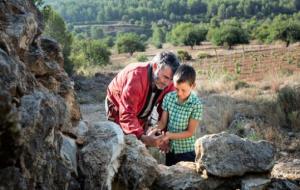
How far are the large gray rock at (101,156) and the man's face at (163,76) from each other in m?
0.68

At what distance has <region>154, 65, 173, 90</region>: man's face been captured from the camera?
402 cm

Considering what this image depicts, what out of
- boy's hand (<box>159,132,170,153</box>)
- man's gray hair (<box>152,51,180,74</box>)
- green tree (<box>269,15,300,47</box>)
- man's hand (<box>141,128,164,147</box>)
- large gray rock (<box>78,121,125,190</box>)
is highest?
man's gray hair (<box>152,51,180,74</box>)

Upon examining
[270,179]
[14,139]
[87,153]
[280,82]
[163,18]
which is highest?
[14,139]

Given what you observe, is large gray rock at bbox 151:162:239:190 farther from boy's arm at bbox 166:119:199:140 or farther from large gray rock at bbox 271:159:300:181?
large gray rock at bbox 271:159:300:181

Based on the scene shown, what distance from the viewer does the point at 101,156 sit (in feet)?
10.8

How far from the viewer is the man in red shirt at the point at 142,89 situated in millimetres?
3980

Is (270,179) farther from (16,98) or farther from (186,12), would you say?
(186,12)

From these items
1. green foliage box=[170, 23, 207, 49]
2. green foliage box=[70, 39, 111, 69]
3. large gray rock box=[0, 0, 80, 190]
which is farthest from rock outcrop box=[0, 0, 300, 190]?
green foliage box=[170, 23, 207, 49]

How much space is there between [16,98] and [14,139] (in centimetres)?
35

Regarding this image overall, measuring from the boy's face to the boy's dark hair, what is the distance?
0.13 feet

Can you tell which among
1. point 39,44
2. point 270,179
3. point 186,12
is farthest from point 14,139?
point 186,12

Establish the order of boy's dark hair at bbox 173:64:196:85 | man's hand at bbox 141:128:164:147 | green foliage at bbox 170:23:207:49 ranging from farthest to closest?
green foliage at bbox 170:23:207:49
man's hand at bbox 141:128:164:147
boy's dark hair at bbox 173:64:196:85

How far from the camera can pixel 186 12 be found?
11338cm

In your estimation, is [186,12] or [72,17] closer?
[72,17]
